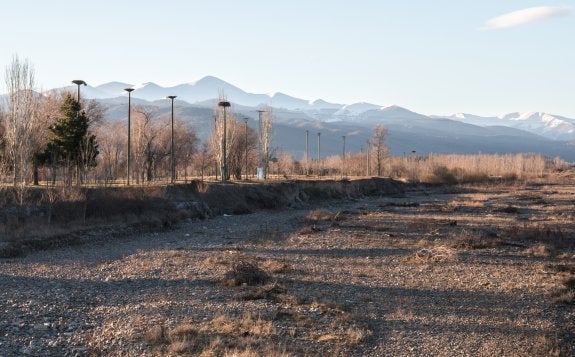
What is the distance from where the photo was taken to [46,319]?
14531mm

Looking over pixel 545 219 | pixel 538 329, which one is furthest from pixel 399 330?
pixel 545 219

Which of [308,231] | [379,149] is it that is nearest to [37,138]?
[308,231]

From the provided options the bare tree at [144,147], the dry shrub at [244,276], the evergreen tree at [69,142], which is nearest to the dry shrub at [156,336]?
the dry shrub at [244,276]

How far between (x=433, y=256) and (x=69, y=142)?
25404 mm

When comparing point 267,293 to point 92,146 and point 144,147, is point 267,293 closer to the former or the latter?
point 92,146

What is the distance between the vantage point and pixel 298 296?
16.5 metres

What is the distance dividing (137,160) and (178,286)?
39805 millimetres

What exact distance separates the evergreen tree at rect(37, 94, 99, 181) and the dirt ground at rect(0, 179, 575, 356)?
33.8ft

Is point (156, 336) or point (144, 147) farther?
point (144, 147)

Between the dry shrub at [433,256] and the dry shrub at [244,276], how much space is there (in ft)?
22.7

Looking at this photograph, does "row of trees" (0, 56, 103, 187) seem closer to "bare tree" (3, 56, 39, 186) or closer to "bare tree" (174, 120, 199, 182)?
"bare tree" (3, 56, 39, 186)

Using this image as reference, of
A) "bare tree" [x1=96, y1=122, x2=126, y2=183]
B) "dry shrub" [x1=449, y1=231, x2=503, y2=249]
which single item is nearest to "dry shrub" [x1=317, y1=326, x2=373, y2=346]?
"dry shrub" [x1=449, y1=231, x2=503, y2=249]

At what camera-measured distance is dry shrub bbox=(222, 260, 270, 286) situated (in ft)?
60.4

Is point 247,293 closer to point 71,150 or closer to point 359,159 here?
point 71,150
